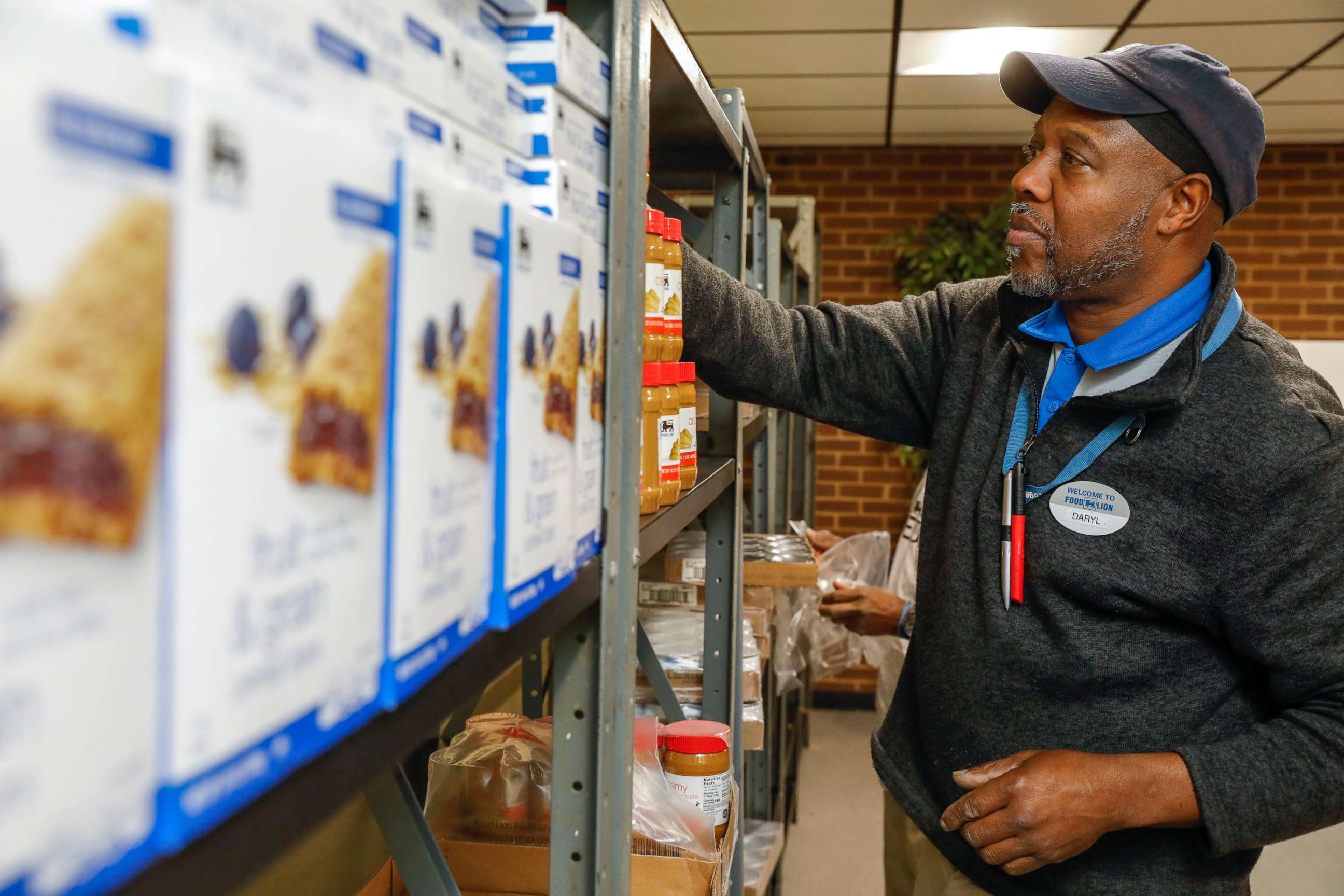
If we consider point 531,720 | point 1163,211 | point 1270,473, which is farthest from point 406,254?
point 1163,211

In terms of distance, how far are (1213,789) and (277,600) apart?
1303mm

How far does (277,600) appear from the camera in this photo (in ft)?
1.10

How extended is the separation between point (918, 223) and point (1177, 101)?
13.0ft

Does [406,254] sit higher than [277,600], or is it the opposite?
[406,254]

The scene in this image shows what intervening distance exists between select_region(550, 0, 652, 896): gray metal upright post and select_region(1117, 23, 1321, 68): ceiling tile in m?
3.46

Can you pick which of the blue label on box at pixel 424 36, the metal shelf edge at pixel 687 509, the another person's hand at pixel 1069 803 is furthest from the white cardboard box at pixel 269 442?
the another person's hand at pixel 1069 803

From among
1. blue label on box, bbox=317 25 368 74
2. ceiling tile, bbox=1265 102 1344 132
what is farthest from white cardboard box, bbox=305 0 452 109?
ceiling tile, bbox=1265 102 1344 132

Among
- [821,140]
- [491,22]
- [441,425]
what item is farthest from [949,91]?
[441,425]

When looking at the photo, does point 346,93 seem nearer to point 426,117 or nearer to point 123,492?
point 426,117

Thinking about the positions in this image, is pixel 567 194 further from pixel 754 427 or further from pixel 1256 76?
pixel 1256 76

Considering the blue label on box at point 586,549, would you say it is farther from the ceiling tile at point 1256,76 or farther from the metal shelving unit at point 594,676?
the ceiling tile at point 1256,76

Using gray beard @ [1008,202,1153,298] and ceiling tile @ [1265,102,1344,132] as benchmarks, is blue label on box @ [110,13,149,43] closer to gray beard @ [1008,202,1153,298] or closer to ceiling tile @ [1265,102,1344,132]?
gray beard @ [1008,202,1153,298]

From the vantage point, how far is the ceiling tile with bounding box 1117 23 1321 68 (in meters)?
3.47

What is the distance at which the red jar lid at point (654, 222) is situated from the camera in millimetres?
1004
